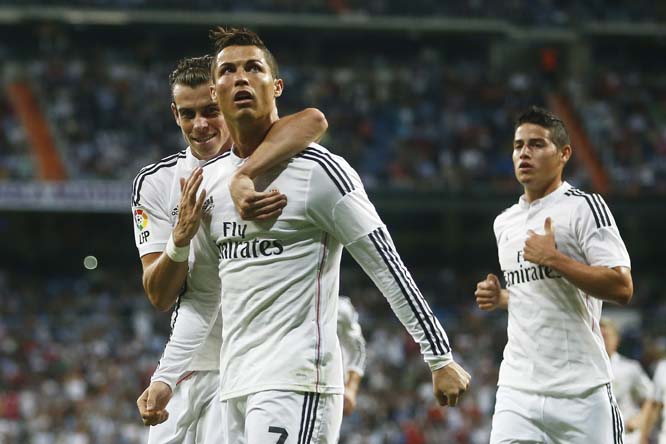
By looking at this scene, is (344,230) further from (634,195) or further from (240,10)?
(240,10)

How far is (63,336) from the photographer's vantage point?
1984 cm

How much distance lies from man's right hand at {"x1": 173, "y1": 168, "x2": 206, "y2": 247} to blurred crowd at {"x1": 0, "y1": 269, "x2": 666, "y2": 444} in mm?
11076

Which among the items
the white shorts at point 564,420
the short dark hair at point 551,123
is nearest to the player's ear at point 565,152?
the short dark hair at point 551,123

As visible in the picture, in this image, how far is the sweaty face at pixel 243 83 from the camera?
3.95m

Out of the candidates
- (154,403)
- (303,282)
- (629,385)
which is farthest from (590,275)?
(629,385)

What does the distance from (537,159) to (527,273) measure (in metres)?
0.63

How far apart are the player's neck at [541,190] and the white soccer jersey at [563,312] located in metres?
0.10

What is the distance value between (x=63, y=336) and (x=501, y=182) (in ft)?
32.3

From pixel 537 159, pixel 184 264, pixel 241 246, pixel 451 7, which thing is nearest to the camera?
pixel 241 246

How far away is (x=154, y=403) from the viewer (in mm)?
4234

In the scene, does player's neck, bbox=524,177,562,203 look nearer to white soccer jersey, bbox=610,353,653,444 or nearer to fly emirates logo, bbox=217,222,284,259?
fly emirates logo, bbox=217,222,284,259

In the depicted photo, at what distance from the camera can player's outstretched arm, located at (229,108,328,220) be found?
3.84 metres

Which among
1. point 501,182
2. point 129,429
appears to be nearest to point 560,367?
point 129,429

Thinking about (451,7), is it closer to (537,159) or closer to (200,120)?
(537,159)
